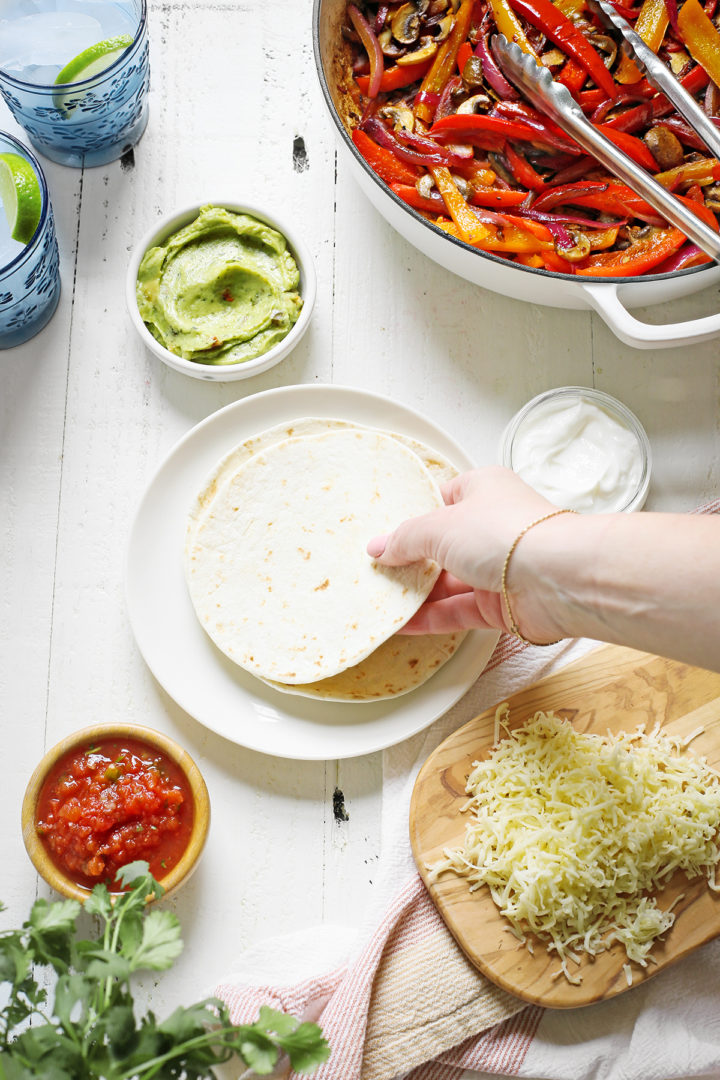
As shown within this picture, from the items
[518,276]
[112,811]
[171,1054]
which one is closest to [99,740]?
[112,811]

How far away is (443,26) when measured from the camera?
6.81 ft

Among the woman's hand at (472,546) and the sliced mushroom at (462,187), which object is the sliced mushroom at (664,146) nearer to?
the sliced mushroom at (462,187)

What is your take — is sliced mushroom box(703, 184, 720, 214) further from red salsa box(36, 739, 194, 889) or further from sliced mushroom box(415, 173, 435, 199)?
red salsa box(36, 739, 194, 889)

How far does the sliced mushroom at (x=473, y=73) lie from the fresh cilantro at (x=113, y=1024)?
5.95 feet

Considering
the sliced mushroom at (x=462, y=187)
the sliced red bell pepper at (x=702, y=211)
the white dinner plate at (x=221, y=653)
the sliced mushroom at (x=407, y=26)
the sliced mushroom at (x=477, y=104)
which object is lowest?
the white dinner plate at (x=221, y=653)

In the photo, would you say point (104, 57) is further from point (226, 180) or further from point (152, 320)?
point (152, 320)

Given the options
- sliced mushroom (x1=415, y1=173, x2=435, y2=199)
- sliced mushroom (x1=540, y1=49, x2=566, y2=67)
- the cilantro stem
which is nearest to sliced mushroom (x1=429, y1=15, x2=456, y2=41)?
sliced mushroom (x1=540, y1=49, x2=566, y2=67)

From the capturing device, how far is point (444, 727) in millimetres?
2031

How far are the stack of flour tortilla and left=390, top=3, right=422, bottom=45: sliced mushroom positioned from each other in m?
0.89

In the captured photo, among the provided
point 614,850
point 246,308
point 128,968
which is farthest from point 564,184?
point 128,968

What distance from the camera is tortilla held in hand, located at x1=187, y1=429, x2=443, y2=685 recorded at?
193 cm

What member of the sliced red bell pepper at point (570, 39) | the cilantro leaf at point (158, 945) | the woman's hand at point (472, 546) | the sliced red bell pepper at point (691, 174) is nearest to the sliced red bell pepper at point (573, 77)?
the sliced red bell pepper at point (570, 39)

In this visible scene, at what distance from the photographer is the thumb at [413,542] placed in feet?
5.60

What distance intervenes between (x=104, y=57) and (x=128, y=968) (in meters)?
1.84
